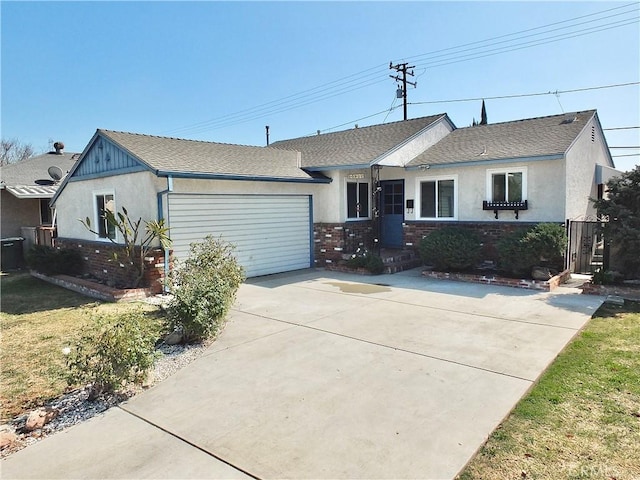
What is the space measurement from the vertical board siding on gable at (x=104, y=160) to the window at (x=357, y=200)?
646cm

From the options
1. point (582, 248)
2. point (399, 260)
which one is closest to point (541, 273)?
point (582, 248)

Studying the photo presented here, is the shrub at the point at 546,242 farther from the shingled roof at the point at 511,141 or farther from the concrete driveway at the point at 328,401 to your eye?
the concrete driveway at the point at 328,401

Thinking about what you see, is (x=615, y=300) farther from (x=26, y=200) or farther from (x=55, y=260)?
(x=26, y=200)

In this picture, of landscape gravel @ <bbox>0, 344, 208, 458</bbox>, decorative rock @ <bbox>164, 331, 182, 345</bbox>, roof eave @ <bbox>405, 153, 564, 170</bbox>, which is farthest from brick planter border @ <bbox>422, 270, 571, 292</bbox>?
landscape gravel @ <bbox>0, 344, 208, 458</bbox>

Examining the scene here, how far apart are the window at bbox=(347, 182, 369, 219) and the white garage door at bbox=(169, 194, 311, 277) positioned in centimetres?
139

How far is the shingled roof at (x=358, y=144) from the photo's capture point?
41.2 feet

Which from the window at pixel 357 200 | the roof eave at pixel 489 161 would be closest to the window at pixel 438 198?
the roof eave at pixel 489 161

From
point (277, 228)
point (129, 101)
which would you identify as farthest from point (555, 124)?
point (129, 101)

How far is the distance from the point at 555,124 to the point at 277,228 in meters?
8.89

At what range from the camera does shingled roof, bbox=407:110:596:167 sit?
35.8ft

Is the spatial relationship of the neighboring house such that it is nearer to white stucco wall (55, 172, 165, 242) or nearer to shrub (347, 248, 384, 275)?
white stucco wall (55, 172, 165, 242)

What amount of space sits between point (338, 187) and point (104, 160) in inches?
257

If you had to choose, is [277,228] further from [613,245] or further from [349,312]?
[613,245]

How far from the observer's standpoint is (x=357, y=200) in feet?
44.9
